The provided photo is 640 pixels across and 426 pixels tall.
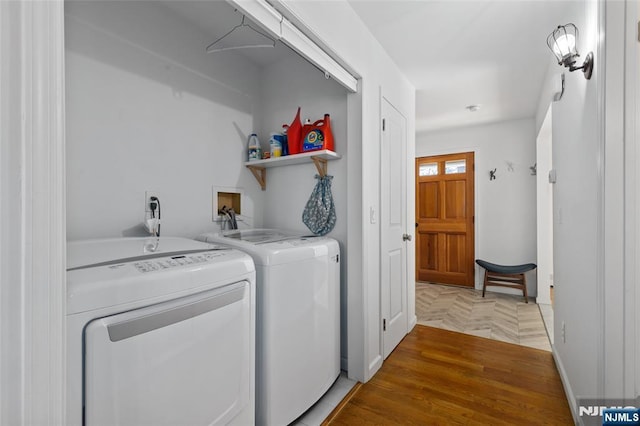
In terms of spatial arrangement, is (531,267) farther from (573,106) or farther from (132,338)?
(132,338)

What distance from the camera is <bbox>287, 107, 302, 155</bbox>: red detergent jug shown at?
216cm

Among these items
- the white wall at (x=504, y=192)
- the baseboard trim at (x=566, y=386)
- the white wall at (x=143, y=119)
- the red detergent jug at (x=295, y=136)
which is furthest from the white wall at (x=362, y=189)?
the white wall at (x=504, y=192)

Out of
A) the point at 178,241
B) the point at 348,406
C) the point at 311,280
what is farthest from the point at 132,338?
the point at 348,406

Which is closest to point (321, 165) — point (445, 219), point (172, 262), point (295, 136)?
point (295, 136)

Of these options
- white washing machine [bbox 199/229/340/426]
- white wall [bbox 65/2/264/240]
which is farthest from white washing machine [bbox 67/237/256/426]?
white wall [bbox 65/2/264/240]

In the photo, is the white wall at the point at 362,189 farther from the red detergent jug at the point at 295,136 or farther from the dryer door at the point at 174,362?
the dryer door at the point at 174,362

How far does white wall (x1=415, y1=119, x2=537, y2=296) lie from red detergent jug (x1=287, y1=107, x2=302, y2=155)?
3256mm

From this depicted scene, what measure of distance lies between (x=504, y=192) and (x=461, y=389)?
10.5 ft

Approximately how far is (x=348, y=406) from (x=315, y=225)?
1155 mm

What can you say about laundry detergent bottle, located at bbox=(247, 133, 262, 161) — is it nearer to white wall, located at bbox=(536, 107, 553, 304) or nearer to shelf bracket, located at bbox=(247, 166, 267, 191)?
shelf bracket, located at bbox=(247, 166, 267, 191)

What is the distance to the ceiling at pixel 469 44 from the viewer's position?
1827mm

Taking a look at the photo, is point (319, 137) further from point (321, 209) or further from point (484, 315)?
point (484, 315)

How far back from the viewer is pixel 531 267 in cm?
371

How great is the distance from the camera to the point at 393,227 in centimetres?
245
